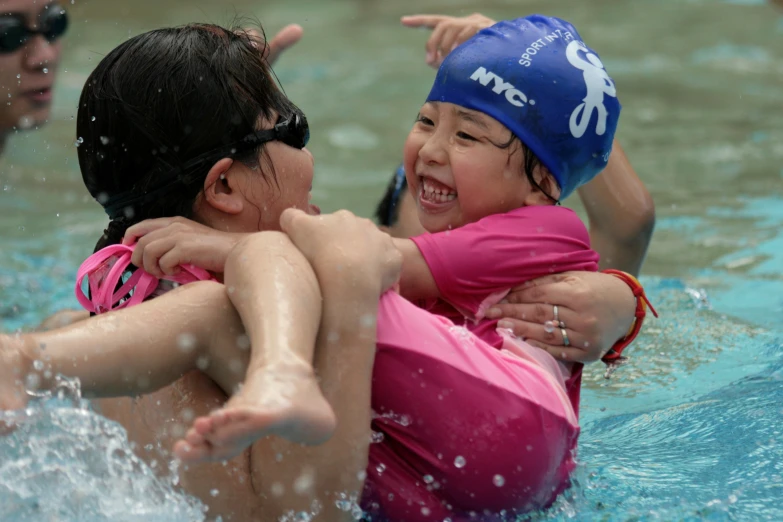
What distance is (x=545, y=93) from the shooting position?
3.12 m

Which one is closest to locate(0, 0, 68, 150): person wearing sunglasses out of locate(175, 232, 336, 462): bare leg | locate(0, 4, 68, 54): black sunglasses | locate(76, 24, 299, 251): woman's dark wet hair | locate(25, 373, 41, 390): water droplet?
locate(0, 4, 68, 54): black sunglasses

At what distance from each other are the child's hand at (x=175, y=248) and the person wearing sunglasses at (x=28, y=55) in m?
2.59

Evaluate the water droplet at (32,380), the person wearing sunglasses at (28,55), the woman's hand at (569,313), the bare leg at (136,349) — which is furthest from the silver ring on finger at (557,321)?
the person wearing sunglasses at (28,55)

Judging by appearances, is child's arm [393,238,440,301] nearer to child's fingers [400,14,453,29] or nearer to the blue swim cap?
the blue swim cap

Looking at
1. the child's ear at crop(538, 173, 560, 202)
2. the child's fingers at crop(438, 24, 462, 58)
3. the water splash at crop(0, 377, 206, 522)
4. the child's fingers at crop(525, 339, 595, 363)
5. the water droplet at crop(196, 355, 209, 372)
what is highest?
the child's ear at crop(538, 173, 560, 202)

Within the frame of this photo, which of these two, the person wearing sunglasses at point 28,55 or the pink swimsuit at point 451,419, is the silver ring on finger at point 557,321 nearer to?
the pink swimsuit at point 451,419

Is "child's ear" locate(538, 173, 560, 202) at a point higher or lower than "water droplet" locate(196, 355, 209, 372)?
higher

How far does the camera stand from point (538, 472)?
8.82 ft

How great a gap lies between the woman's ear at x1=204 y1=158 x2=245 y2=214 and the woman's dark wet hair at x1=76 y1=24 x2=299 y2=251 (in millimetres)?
21

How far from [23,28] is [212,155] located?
2504 mm

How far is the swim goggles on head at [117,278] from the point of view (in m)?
2.79

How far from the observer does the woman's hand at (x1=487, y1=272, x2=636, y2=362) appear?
9.70 ft

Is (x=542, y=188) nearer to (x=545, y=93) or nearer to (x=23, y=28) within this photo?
(x=545, y=93)

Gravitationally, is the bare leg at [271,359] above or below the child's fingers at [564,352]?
above
